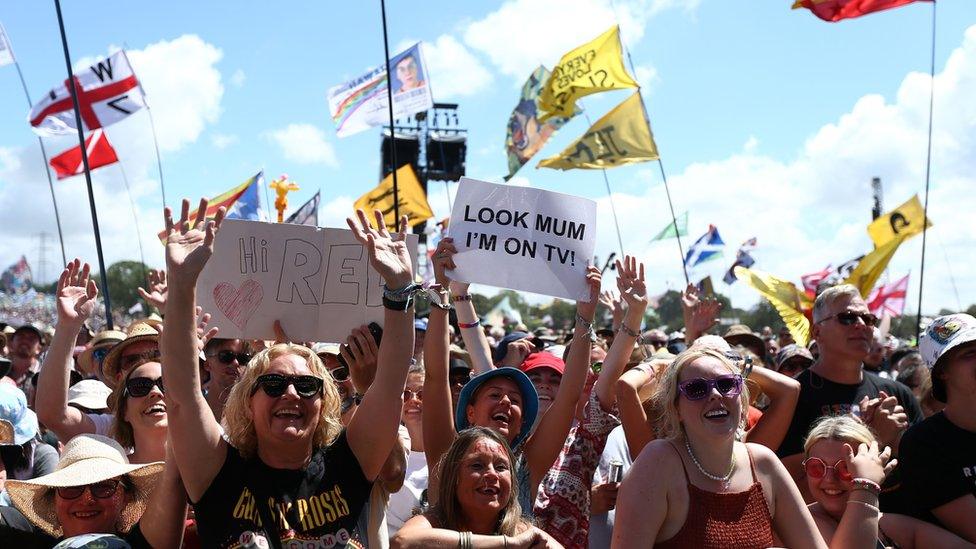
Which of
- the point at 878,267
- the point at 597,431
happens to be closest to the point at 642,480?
the point at 597,431

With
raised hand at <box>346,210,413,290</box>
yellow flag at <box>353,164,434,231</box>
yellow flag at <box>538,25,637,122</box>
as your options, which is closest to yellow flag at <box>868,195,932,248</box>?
yellow flag at <box>538,25,637,122</box>

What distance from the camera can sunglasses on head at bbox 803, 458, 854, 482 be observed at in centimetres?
342

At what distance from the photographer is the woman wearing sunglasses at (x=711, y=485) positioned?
2930 millimetres

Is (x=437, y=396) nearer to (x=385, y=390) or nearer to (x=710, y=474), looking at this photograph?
(x=385, y=390)

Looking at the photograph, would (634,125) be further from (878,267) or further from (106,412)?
(106,412)

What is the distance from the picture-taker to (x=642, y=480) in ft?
9.70

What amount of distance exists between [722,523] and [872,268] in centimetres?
771

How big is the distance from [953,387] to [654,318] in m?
41.2

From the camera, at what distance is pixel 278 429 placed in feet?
9.36

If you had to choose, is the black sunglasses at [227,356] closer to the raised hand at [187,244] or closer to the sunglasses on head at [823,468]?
the raised hand at [187,244]

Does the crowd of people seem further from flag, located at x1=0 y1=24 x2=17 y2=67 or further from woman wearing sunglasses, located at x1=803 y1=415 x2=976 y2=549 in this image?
flag, located at x1=0 y1=24 x2=17 y2=67

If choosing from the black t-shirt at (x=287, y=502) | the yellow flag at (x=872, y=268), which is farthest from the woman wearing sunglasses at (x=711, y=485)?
the yellow flag at (x=872, y=268)

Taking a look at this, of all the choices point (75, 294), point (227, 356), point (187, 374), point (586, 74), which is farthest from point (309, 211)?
point (187, 374)

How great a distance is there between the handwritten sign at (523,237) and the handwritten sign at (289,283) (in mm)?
568
